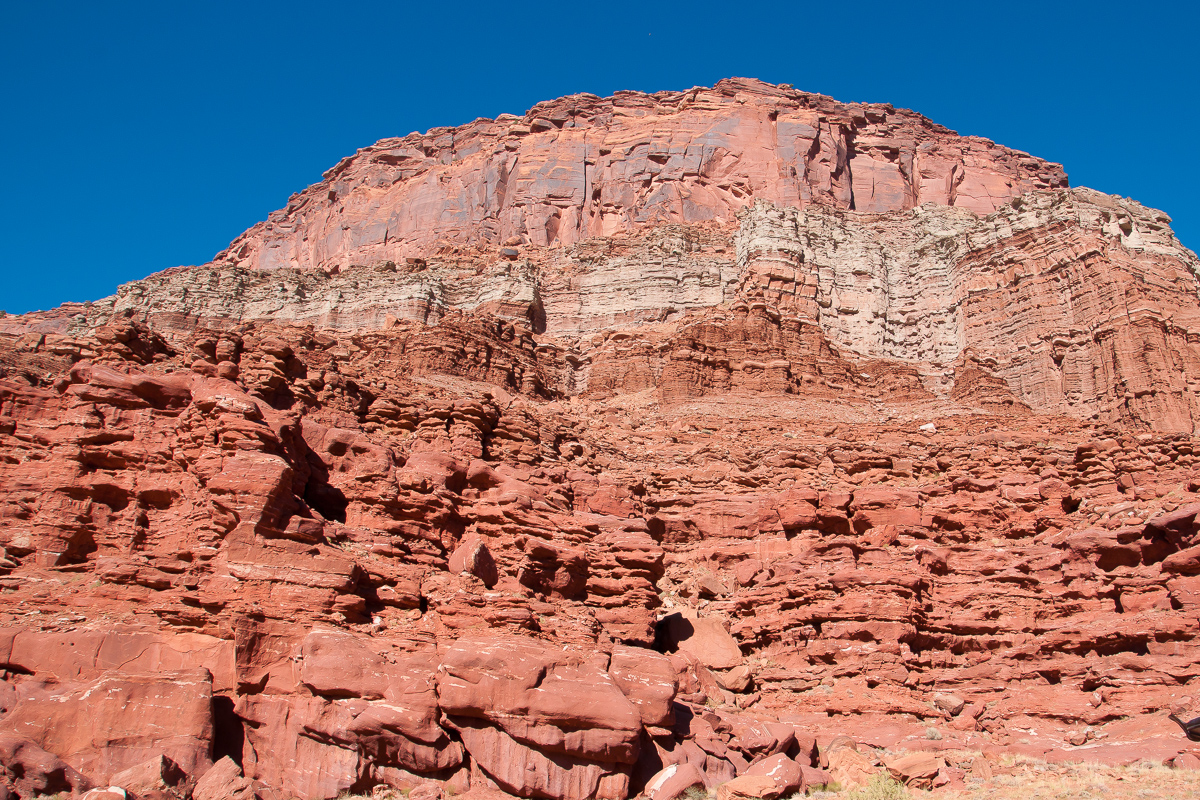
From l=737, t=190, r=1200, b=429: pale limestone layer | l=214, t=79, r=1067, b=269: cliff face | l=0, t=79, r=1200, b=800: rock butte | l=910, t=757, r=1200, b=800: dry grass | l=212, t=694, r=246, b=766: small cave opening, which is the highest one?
l=214, t=79, r=1067, b=269: cliff face

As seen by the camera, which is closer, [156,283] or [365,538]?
[365,538]

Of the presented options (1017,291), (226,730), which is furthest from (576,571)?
(1017,291)

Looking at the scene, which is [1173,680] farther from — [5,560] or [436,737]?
[5,560]

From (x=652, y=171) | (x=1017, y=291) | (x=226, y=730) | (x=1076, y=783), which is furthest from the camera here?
(x=652, y=171)

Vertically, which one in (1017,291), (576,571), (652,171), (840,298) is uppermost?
(652,171)

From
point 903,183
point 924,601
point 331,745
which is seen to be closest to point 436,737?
point 331,745

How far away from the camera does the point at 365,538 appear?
17.1 m

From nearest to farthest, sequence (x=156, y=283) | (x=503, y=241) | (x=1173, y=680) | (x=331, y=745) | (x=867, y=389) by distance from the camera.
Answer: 1. (x=331, y=745)
2. (x=1173, y=680)
3. (x=867, y=389)
4. (x=156, y=283)
5. (x=503, y=241)

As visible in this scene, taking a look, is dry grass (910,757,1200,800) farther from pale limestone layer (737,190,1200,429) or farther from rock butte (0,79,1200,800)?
pale limestone layer (737,190,1200,429)

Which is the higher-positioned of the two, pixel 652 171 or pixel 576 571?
pixel 652 171

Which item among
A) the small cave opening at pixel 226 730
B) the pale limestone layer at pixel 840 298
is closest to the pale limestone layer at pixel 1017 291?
the pale limestone layer at pixel 840 298

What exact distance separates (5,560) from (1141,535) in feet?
71.0

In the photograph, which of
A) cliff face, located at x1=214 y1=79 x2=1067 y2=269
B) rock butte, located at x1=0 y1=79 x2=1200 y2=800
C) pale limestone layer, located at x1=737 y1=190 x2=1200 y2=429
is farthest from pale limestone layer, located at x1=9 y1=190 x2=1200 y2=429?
cliff face, located at x1=214 y1=79 x2=1067 y2=269

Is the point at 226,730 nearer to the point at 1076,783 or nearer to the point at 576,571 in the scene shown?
the point at 576,571
